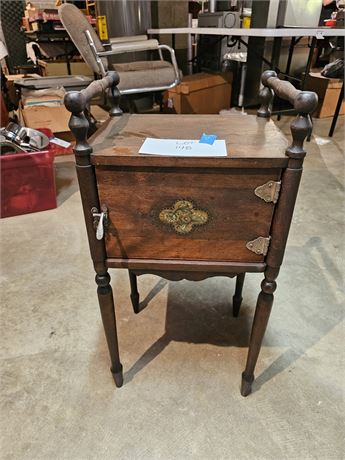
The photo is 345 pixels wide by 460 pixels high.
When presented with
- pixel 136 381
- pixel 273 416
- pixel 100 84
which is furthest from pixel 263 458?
pixel 100 84

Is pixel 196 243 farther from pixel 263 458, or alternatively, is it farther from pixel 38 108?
pixel 38 108

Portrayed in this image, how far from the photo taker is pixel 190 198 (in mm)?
670

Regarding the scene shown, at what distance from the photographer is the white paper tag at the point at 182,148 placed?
2.05 ft

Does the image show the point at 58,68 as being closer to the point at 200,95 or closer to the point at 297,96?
the point at 200,95

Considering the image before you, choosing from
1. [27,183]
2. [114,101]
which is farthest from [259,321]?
[27,183]

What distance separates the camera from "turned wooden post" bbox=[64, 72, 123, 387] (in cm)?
59

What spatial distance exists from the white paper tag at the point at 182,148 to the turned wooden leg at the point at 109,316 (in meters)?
0.32

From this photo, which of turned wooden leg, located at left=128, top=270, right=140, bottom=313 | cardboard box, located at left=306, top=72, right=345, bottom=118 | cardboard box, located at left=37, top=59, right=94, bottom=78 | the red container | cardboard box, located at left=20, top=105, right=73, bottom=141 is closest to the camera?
turned wooden leg, located at left=128, top=270, right=140, bottom=313

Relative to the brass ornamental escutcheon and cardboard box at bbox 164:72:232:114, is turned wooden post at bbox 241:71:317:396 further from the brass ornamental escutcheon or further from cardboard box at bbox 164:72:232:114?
cardboard box at bbox 164:72:232:114

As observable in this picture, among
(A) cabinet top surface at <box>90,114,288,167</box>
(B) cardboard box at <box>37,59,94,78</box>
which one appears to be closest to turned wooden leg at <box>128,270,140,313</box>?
(A) cabinet top surface at <box>90,114,288,167</box>

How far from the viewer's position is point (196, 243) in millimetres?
729

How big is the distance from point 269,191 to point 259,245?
0.43 feet

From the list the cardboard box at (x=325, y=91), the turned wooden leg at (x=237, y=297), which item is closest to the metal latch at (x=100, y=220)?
the turned wooden leg at (x=237, y=297)

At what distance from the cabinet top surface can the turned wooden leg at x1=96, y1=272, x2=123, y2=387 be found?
0.98 ft
